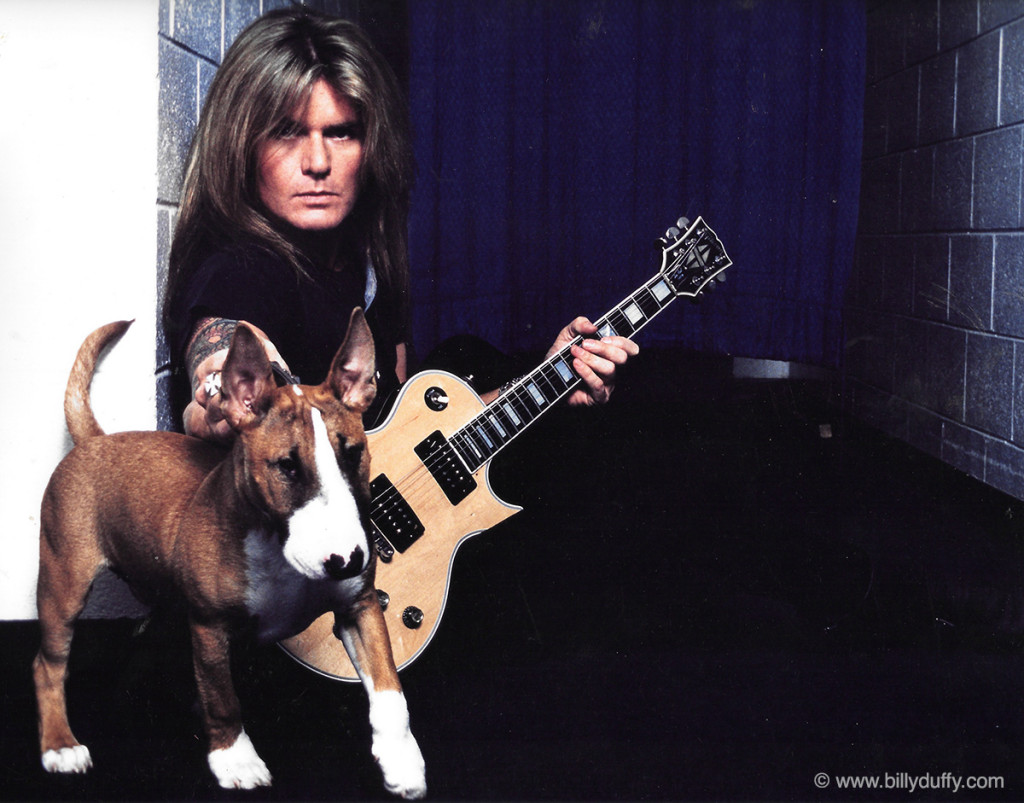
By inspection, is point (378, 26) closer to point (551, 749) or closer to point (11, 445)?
point (11, 445)

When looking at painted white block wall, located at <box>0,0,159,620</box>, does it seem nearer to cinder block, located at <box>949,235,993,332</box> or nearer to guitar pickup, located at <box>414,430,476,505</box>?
guitar pickup, located at <box>414,430,476,505</box>

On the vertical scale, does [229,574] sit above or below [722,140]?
below

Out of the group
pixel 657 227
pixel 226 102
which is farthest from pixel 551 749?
pixel 657 227

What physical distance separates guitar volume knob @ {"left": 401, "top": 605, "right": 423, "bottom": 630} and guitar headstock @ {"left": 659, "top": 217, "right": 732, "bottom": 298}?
61 cm

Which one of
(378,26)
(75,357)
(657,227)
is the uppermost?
(378,26)

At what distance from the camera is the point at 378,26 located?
163cm

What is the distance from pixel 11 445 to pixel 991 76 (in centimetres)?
219

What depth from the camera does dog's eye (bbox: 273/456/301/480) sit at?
2.35 ft

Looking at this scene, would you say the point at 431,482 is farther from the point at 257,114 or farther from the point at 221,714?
the point at 257,114

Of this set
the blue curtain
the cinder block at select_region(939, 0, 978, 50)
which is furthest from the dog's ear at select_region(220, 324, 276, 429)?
the cinder block at select_region(939, 0, 978, 50)

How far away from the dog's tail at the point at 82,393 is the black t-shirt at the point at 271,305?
95mm

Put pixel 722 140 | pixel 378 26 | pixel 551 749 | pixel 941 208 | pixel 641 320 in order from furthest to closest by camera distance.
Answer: pixel 941 208 < pixel 722 140 < pixel 378 26 < pixel 641 320 < pixel 551 749

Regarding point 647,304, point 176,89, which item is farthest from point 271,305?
point 647,304

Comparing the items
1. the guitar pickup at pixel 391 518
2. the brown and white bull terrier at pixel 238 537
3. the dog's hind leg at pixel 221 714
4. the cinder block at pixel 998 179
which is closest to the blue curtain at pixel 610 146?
the cinder block at pixel 998 179
